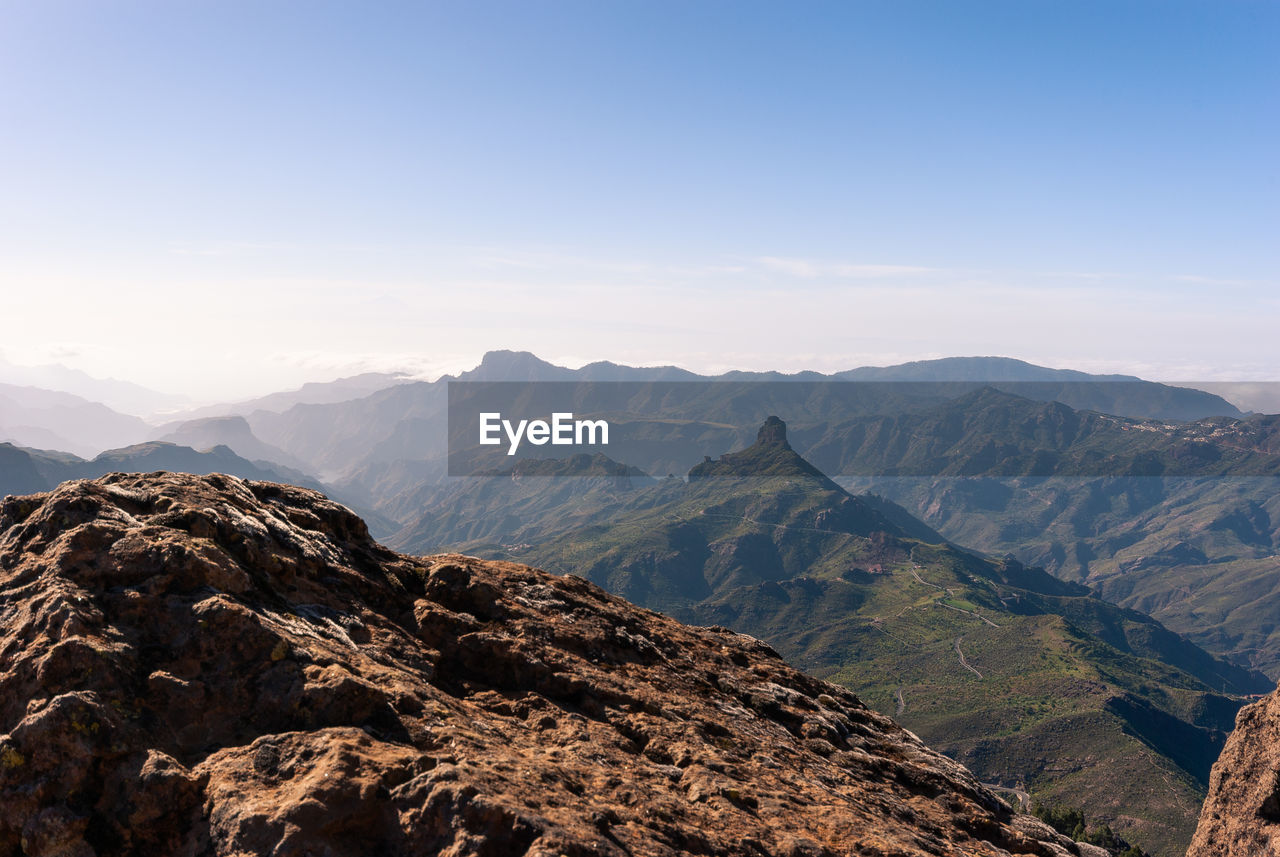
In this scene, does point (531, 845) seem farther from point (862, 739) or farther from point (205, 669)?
point (862, 739)

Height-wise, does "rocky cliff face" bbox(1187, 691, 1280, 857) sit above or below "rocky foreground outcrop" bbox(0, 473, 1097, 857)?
below

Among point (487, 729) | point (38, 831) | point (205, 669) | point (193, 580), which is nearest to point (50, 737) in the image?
point (38, 831)

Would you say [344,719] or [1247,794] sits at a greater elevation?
[344,719]

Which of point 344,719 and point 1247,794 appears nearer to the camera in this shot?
point 344,719

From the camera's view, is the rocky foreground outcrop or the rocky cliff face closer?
the rocky foreground outcrop

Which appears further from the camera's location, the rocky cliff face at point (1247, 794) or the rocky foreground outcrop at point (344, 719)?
the rocky cliff face at point (1247, 794)
